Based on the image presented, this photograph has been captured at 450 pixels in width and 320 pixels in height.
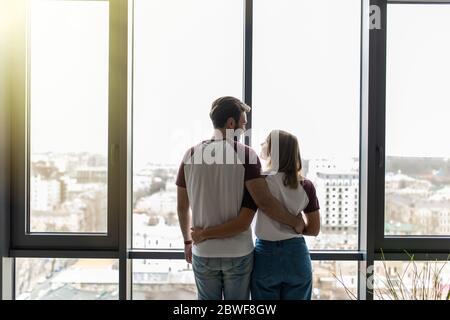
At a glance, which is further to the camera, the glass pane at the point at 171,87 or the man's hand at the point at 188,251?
the glass pane at the point at 171,87

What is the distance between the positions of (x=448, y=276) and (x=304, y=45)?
1.58 metres

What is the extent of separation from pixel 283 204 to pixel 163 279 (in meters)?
0.97

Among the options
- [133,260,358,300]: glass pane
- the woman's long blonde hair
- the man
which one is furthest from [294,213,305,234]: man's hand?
[133,260,358,300]: glass pane

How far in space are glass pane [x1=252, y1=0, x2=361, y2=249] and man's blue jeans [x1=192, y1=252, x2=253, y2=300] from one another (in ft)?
2.34

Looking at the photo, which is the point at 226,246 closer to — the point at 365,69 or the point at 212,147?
the point at 212,147

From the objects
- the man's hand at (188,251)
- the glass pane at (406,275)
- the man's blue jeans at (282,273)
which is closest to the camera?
the man's blue jeans at (282,273)

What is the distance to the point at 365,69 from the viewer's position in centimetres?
230

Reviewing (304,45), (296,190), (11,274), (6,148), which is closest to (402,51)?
(304,45)

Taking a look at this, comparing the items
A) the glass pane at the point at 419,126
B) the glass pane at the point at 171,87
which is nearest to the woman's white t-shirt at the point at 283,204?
the glass pane at the point at 171,87

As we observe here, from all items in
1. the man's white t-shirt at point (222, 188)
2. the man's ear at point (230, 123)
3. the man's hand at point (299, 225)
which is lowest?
the man's hand at point (299, 225)

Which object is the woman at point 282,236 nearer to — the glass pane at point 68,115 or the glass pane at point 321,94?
the glass pane at point 321,94

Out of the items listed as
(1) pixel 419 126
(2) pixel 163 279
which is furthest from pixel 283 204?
(1) pixel 419 126

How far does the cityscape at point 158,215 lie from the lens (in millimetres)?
2344

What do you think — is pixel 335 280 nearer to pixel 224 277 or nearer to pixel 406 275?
pixel 406 275
